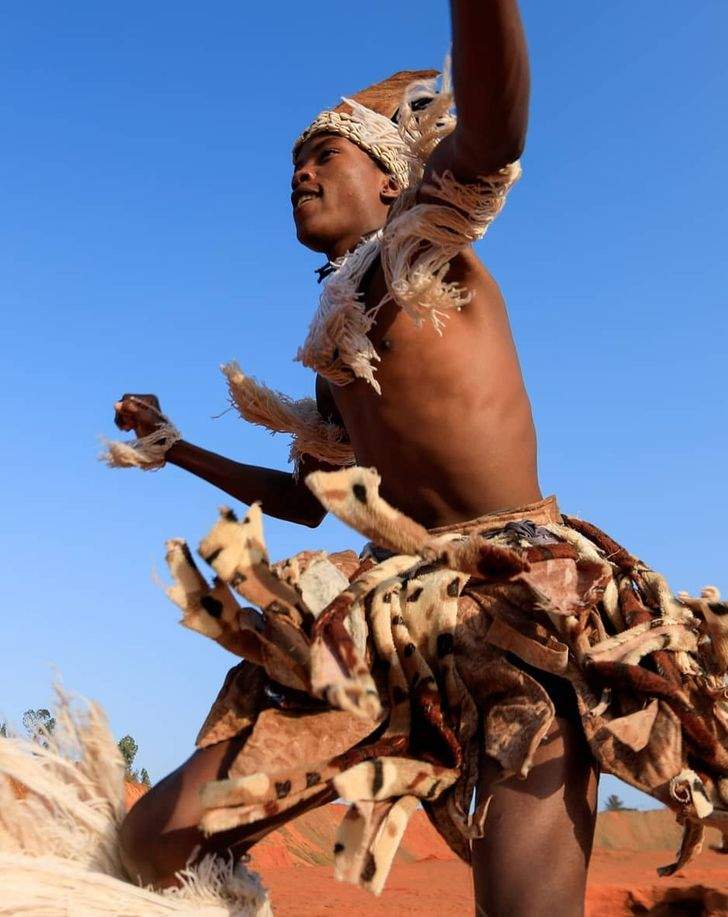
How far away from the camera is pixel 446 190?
243 centimetres

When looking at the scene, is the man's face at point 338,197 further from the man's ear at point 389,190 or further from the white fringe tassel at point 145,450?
the white fringe tassel at point 145,450

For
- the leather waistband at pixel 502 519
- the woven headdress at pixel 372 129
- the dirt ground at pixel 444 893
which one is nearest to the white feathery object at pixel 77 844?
the leather waistband at pixel 502 519

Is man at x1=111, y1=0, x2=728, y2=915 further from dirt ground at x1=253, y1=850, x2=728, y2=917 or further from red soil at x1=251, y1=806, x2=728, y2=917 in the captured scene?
dirt ground at x1=253, y1=850, x2=728, y2=917

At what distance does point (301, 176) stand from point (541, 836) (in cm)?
206

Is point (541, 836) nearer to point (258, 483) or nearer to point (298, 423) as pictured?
point (298, 423)

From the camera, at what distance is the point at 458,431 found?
8.39 feet

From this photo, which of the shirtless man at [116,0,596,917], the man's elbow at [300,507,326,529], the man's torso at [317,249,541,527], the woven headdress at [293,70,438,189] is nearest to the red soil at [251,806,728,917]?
the man's elbow at [300,507,326,529]

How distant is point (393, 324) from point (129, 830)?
139cm

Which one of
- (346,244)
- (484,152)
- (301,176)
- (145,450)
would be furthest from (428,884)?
(484,152)

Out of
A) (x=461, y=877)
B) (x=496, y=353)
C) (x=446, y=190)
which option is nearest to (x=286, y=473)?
(x=496, y=353)

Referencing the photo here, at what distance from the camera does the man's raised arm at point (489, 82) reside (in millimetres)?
2057

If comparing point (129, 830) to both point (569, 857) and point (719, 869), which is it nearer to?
point (569, 857)

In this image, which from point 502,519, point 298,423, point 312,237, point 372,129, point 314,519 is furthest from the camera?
point 314,519

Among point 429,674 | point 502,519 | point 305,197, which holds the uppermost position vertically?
point 305,197
